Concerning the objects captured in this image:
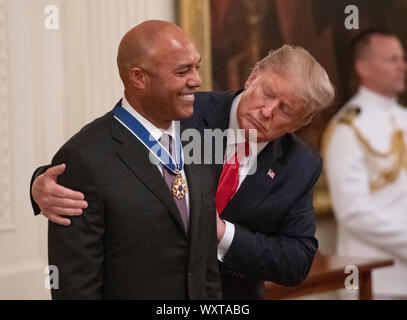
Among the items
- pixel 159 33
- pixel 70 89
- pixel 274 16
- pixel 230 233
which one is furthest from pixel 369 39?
pixel 159 33

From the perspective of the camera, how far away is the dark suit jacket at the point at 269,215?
2.50 meters

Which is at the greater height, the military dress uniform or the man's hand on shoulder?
the man's hand on shoulder

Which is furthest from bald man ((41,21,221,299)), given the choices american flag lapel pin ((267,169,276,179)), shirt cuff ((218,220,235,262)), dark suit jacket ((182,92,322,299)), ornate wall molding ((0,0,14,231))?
ornate wall molding ((0,0,14,231))

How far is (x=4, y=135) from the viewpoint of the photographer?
3879 mm

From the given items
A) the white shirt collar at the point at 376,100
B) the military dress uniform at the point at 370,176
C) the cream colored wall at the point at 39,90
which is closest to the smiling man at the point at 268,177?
the cream colored wall at the point at 39,90

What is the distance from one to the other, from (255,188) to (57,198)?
2.73ft

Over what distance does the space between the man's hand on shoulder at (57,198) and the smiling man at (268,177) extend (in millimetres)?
599

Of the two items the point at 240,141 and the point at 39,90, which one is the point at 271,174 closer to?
the point at 240,141

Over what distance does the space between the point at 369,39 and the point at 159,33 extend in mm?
2921

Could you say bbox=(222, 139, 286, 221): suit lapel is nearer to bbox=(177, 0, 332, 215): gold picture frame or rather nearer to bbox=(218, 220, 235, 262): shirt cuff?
bbox=(218, 220, 235, 262): shirt cuff

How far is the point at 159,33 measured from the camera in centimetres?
194

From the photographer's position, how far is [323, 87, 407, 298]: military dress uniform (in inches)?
175

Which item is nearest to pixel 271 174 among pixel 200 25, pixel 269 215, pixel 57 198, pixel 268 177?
pixel 268 177

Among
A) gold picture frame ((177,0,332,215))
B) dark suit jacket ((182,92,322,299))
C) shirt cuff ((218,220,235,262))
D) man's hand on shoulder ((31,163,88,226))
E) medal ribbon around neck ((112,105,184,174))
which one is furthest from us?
gold picture frame ((177,0,332,215))
